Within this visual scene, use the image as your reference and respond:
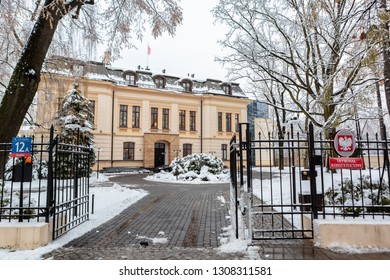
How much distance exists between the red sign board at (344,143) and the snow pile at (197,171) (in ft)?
51.9

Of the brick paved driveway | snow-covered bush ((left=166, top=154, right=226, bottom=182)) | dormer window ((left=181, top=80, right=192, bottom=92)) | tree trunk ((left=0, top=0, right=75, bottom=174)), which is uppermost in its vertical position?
dormer window ((left=181, top=80, right=192, bottom=92))

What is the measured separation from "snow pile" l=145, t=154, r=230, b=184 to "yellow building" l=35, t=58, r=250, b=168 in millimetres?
10115

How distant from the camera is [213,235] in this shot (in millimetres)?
5777

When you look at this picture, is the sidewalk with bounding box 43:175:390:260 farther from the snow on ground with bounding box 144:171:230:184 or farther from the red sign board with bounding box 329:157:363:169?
the snow on ground with bounding box 144:171:230:184

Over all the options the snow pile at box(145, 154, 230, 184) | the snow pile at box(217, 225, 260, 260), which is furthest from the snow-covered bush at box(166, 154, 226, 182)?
the snow pile at box(217, 225, 260, 260)

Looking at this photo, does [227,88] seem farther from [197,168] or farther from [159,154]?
[197,168]

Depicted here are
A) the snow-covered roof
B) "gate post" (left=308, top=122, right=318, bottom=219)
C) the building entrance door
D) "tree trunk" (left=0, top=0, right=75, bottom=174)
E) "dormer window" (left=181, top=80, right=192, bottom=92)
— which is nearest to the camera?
"gate post" (left=308, top=122, right=318, bottom=219)

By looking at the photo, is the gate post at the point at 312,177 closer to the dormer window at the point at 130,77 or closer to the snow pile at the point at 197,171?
the snow pile at the point at 197,171

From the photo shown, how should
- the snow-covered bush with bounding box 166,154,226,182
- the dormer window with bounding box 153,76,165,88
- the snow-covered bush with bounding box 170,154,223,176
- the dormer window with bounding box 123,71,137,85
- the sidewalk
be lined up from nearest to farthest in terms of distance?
1. the sidewalk
2. the snow-covered bush with bounding box 166,154,226,182
3. the snow-covered bush with bounding box 170,154,223,176
4. the dormer window with bounding box 123,71,137,85
5. the dormer window with bounding box 153,76,165,88

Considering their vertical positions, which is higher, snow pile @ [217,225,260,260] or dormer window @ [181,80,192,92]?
dormer window @ [181,80,192,92]

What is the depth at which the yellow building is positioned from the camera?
30641 millimetres

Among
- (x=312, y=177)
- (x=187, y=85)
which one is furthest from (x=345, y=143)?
(x=187, y=85)
